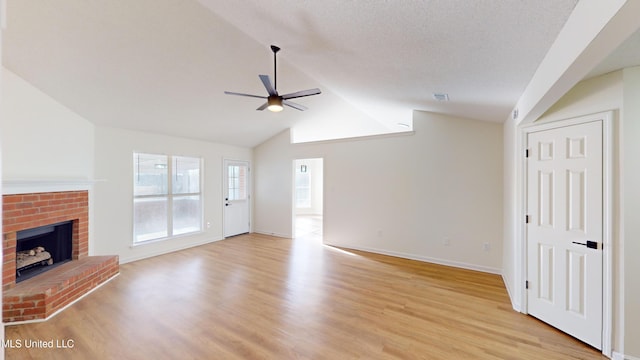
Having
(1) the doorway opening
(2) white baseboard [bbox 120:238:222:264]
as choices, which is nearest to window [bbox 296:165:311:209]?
(1) the doorway opening

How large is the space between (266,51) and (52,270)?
372 centimetres

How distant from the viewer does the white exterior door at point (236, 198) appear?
21.3 ft

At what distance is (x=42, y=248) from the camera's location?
11.9 feet

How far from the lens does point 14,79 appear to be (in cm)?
310

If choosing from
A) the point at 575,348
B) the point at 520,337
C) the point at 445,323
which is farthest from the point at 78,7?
the point at 575,348

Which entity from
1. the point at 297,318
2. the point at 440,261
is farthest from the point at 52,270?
the point at 440,261

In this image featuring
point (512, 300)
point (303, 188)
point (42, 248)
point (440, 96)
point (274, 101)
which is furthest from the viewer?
point (303, 188)

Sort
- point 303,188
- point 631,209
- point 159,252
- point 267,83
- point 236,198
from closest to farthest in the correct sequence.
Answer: point 631,209
point 267,83
point 159,252
point 236,198
point 303,188

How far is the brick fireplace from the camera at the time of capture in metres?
2.86

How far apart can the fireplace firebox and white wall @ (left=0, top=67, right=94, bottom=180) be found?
679mm

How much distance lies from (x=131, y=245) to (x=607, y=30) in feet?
19.4

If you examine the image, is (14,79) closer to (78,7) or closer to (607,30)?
(78,7)

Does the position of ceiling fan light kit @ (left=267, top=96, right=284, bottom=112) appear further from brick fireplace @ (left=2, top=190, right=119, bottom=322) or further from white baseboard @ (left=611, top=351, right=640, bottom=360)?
white baseboard @ (left=611, top=351, right=640, bottom=360)

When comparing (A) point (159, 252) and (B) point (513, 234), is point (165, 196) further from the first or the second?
(B) point (513, 234)
